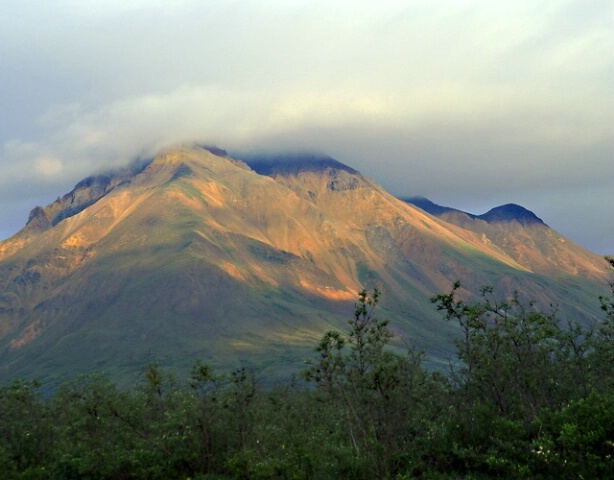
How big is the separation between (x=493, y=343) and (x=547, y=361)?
564 centimetres

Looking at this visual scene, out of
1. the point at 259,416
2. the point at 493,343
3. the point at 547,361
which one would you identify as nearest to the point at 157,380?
the point at 259,416

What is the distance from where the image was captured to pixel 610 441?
2759cm

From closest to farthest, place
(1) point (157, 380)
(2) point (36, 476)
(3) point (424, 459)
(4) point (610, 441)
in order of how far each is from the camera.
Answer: (4) point (610, 441)
(3) point (424, 459)
(2) point (36, 476)
(1) point (157, 380)

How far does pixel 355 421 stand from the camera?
4444 centimetres

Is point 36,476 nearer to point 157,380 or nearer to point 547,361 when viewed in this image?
point 157,380

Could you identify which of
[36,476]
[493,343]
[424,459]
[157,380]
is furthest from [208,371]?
[493,343]

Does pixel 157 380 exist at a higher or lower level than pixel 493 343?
lower

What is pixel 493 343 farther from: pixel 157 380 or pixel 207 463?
pixel 157 380

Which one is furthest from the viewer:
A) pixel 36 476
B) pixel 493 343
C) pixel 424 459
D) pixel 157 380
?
pixel 157 380

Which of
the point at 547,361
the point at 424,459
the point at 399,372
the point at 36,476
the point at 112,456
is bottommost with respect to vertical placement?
the point at 36,476

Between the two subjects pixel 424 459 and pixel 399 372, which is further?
pixel 399 372

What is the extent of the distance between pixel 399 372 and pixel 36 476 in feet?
88.4

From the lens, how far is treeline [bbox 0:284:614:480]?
36.8 metres

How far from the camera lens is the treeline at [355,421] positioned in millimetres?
36750
